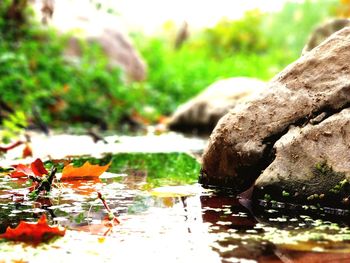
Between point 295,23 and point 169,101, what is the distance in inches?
454

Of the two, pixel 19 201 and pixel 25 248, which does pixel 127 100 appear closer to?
pixel 19 201

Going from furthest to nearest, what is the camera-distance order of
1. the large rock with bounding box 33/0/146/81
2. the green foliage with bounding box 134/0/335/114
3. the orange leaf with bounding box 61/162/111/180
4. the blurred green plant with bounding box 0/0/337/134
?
the green foliage with bounding box 134/0/335/114
the large rock with bounding box 33/0/146/81
the blurred green plant with bounding box 0/0/337/134
the orange leaf with bounding box 61/162/111/180

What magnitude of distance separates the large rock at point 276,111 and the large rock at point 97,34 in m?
7.12

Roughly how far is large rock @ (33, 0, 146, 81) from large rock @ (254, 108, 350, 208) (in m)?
7.57

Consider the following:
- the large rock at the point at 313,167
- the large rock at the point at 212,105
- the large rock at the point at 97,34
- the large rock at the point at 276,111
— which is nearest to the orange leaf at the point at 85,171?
the large rock at the point at 276,111

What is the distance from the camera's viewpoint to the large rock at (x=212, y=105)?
7.92 meters

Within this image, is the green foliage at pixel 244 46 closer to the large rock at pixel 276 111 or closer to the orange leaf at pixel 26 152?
the orange leaf at pixel 26 152

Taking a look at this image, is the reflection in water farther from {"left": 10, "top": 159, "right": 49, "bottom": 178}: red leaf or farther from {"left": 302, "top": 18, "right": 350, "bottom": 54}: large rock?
{"left": 302, "top": 18, "right": 350, "bottom": 54}: large rock

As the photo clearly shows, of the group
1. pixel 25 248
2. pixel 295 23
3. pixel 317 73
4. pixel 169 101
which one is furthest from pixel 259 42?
pixel 25 248

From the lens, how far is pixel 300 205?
8.52 ft

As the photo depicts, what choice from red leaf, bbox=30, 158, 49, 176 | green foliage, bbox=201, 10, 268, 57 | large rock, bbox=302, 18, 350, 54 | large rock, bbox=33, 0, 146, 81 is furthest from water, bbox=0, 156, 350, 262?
green foliage, bbox=201, 10, 268, 57

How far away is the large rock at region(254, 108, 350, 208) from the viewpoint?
2539 millimetres

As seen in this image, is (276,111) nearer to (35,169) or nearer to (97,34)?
(35,169)

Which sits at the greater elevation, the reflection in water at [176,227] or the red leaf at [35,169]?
the red leaf at [35,169]
